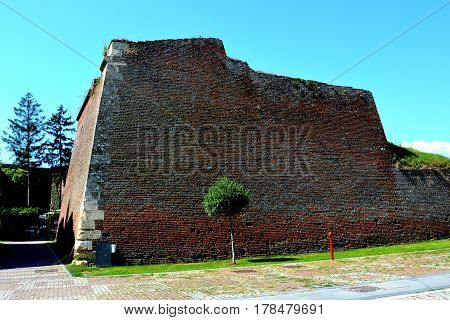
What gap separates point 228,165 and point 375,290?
883 cm

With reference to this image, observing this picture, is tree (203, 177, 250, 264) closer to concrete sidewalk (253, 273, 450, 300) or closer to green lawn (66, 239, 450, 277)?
green lawn (66, 239, 450, 277)

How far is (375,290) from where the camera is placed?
8.08 meters

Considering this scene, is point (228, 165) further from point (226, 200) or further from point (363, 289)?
point (363, 289)

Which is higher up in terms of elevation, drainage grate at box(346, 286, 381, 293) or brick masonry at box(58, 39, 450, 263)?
brick masonry at box(58, 39, 450, 263)

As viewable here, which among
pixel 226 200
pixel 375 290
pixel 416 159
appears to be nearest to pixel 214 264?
pixel 226 200

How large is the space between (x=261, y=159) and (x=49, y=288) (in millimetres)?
9218

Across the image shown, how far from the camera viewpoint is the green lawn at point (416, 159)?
19.2m

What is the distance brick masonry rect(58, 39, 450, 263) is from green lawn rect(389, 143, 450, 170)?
1.56 feet

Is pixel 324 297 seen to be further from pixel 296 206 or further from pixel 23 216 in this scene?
pixel 23 216

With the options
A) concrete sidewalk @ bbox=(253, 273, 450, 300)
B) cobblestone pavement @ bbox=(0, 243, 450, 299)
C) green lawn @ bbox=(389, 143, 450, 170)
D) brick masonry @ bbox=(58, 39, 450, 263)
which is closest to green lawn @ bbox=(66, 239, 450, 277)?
brick masonry @ bbox=(58, 39, 450, 263)

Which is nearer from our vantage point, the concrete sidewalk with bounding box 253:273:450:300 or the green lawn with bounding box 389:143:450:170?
the concrete sidewalk with bounding box 253:273:450:300

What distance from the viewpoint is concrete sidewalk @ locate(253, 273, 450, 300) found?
7.54 meters

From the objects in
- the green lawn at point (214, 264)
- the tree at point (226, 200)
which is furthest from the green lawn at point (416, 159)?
the tree at point (226, 200)

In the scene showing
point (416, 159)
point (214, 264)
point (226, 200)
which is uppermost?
point (416, 159)
